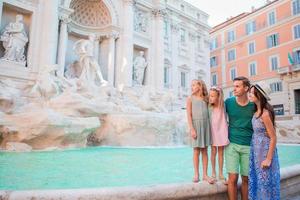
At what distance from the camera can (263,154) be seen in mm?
1989

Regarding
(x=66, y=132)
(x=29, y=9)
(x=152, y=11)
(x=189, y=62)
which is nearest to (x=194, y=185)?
(x=66, y=132)

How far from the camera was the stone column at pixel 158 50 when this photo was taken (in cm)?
1709

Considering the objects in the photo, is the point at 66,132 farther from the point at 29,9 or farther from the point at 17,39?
the point at 29,9

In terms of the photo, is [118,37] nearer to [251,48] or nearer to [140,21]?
[140,21]

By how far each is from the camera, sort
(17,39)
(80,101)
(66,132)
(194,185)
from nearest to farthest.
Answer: (194,185) → (66,132) → (80,101) → (17,39)

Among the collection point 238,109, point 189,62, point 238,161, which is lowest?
point 238,161

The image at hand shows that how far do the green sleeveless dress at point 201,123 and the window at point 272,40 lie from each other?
23755mm

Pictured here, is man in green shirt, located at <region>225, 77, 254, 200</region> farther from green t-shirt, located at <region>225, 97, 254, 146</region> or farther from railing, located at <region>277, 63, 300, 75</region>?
railing, located at <region>277, 63, 300, 75</region>

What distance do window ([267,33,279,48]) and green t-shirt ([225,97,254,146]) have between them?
77.8 ft

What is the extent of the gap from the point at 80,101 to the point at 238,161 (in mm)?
6471

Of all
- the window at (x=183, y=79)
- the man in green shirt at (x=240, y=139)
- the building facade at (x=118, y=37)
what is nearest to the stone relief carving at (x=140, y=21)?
the building facade at (x=118, y=37)

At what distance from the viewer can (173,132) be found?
9.24 metres

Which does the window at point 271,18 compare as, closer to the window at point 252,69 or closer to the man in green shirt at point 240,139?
the window at point 252,69

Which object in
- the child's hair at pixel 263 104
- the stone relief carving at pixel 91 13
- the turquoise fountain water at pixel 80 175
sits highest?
the stone relief carving at pixel 91 13
